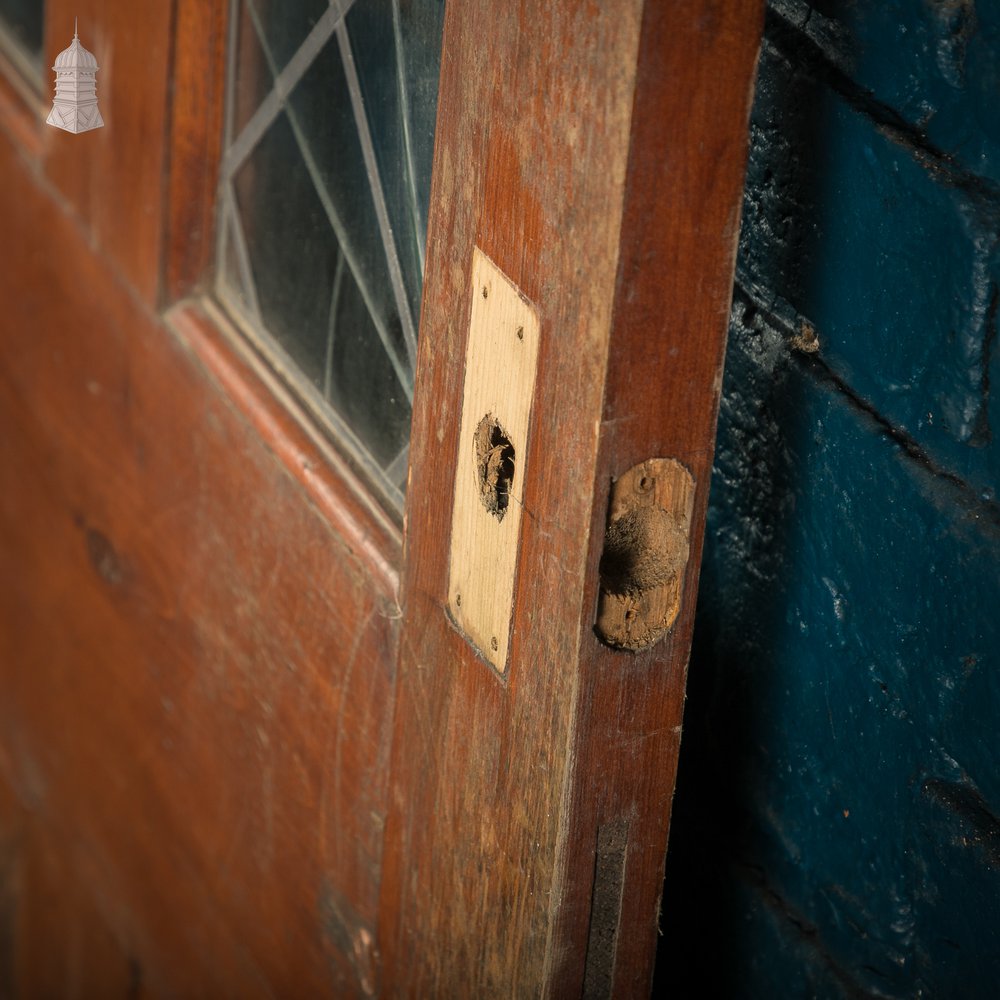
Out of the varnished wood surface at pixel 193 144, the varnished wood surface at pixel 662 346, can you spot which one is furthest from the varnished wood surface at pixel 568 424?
the varnished wood surface at pixel 193 144

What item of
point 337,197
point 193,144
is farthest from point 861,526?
point 193,144

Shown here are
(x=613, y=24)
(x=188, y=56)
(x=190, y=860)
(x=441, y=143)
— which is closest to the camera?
(x=613, y=24)

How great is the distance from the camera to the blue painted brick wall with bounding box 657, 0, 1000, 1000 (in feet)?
2.41

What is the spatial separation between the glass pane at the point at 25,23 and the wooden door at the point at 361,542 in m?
Answer: 0.04

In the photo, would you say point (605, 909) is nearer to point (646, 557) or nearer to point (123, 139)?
point (646, 557)

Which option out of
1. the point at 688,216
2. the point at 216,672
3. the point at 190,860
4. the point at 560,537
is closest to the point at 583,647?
the point at 560,537

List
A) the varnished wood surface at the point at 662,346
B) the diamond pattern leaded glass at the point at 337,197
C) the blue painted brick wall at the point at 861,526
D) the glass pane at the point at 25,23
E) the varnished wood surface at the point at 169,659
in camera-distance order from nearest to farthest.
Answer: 1. the varnished wood surface at the point at 662,346
2. the blue painted brick wall at the point at 861,526
3. the diamond pattern leaded glass at the point at 337,197
4. the varnished wood surface at the point at 169,659
5. the glass pane at the point at 25,23

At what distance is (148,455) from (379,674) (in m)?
0.42

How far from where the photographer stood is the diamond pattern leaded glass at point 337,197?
A: 897mm

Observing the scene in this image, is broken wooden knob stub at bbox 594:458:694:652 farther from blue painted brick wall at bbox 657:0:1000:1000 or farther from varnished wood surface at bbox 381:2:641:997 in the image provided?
blue painted brick wall at bbox 657:0:1000:1000

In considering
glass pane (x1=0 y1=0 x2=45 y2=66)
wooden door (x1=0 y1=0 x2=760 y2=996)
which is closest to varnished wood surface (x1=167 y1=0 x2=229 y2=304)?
wooden door (x1=0 y1=0 x2=760 y2=996)

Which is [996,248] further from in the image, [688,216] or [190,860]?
[190,860]

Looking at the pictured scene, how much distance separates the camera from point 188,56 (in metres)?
1.09

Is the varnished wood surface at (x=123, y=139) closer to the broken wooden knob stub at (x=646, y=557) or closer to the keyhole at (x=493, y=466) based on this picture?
the keyhole at (x=493, y=466)
